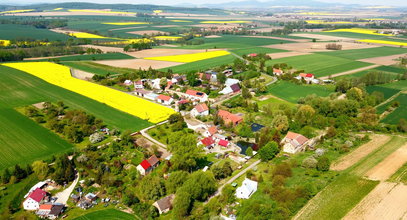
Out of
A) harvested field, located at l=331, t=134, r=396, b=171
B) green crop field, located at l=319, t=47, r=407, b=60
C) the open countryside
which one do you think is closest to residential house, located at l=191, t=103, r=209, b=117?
the open countryside

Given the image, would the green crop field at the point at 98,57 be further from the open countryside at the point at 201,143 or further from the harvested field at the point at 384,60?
the harvested field at the point at 384,60

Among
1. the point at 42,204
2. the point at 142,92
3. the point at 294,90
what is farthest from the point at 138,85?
the point at 42,204

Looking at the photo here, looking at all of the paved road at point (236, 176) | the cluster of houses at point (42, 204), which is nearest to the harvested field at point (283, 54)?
the paved road at point (236, 176)

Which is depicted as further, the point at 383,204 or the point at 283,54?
the point at 283,54

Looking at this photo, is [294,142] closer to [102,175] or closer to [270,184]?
[270,184]

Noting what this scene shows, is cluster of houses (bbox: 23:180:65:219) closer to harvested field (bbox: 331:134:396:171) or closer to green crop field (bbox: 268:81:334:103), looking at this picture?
harvested field (bbox: 331:134:396:171)

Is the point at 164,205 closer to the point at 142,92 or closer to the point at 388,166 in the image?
the point at 388,166
